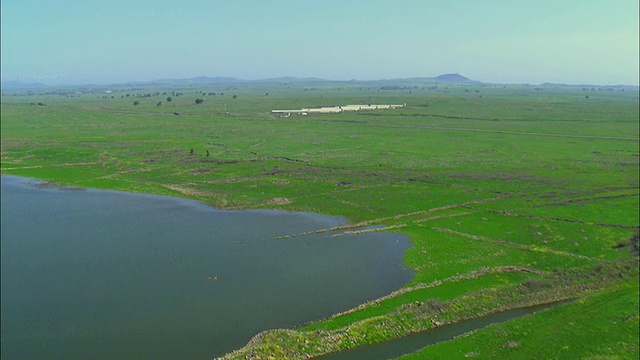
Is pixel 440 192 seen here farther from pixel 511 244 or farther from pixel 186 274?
pixel 186 274

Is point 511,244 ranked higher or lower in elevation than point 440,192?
lower

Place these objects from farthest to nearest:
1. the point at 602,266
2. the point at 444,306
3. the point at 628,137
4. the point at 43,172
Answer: the point at 628,137
the point at 43,172
the point at 602,266
the point at 444,306

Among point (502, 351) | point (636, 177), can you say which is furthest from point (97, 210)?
point (636, 177)

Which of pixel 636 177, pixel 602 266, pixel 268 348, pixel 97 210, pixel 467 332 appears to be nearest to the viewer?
pixel 268 348

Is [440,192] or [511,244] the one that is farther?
[440,192]

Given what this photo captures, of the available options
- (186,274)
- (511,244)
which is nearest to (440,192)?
(511,244)

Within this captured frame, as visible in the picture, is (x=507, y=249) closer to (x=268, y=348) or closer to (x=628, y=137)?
(x=268, y=348)

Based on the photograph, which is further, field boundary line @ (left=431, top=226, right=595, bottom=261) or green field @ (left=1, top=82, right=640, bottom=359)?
field boundary line @ (left=431, top=226, right=595, bottom=261)

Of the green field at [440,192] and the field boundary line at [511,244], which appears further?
the field boundary line at [511,244]
